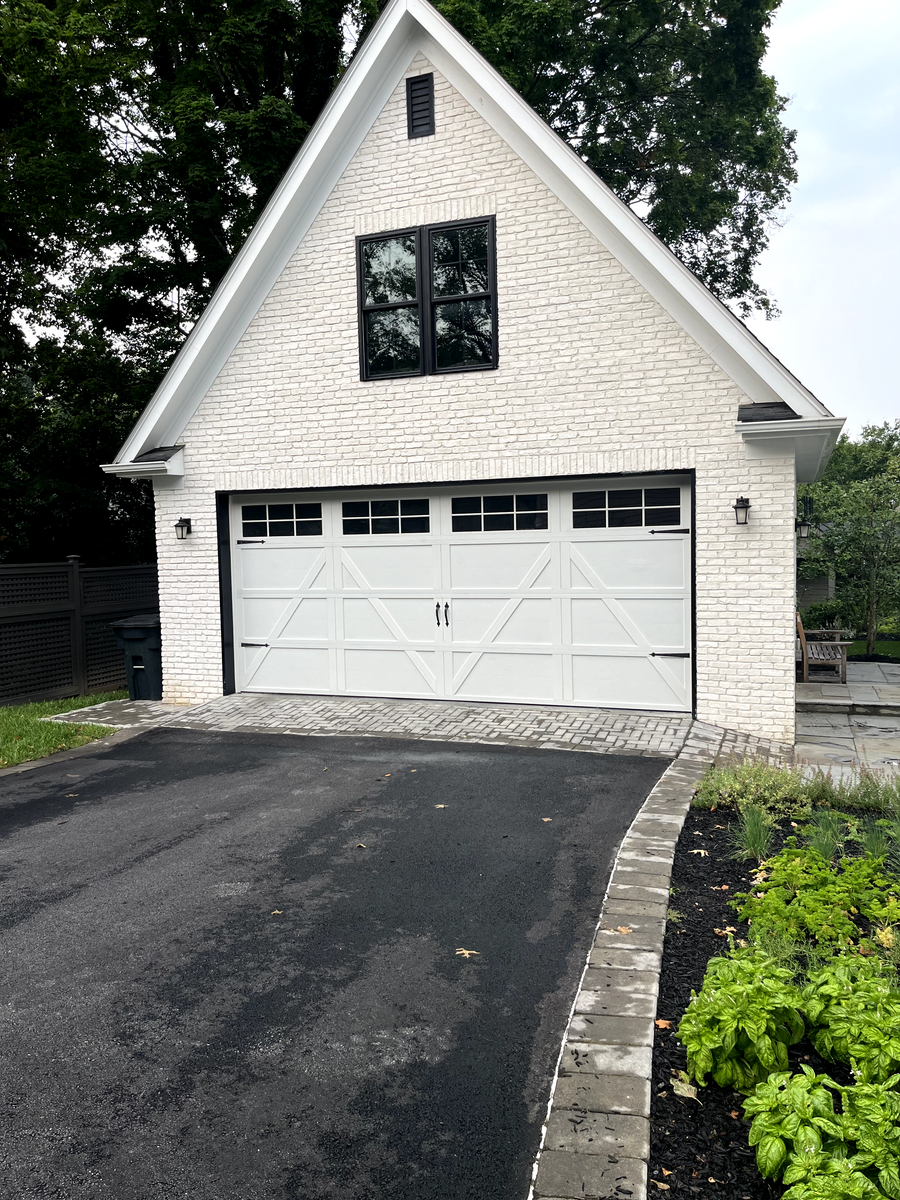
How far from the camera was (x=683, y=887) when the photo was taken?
5.13 meters

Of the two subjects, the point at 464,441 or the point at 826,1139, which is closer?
the point at 826,1139

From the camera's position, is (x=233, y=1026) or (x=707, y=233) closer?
(x=233, y=1026)

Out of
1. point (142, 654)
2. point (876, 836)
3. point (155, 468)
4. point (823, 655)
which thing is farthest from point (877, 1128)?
point (823, 655)

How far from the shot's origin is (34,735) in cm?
1002

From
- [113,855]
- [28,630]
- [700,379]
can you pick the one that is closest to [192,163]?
[28,630]

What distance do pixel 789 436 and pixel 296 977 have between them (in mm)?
6810

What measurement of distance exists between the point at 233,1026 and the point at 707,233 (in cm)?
2136

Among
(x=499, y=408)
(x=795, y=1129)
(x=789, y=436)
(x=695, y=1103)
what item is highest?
(x=499, y=408)

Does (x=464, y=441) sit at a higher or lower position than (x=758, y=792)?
higher

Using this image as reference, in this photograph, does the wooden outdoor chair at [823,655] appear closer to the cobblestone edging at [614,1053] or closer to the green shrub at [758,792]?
the green shrub at [758,792]

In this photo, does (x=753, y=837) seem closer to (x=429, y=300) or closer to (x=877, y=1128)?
(x=877, y=1128)

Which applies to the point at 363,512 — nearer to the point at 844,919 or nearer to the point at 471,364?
the point at 471,364

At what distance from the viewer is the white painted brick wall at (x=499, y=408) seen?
9.32 m

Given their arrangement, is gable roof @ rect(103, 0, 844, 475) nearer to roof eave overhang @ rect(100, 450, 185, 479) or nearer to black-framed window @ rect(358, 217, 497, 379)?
roof eave overhang @ rect(100, 450, 185, 479)
